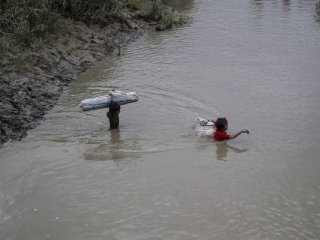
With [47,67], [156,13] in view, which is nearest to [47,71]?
[47,67]

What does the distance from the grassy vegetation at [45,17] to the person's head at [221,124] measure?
529 centimetres

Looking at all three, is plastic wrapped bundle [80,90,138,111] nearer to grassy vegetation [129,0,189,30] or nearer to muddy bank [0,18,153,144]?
muddy bank [0,18,153,144]

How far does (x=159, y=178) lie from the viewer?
23.9 ft

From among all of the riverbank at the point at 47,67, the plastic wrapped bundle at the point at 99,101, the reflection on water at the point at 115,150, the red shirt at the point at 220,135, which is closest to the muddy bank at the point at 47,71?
the riverbank at the point at 47,67

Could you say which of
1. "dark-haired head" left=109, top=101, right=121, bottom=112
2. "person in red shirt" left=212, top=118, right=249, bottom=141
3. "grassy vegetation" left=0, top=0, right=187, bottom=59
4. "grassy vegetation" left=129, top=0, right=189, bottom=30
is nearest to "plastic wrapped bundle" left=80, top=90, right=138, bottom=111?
"dark-haired head" left=109, top=101, right=121, bottom=112

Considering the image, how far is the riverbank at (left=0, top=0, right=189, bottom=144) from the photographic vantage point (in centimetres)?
920

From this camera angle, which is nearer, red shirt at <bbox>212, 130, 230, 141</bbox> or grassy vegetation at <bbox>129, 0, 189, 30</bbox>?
red shirt at <bbox>212, 130, 230, 141</bbox>

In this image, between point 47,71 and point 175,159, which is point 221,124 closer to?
point 175,159

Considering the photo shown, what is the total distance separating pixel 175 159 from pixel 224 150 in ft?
3.01

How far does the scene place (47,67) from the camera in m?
11.5

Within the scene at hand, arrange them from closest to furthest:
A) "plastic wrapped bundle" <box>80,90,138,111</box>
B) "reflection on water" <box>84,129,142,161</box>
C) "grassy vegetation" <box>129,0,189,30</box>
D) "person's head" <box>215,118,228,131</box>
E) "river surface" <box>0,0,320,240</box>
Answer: "river surface" <box>0,0,320,240</box> < "reflection on water" <box>84,129,142,161</box> < "person's head" <box>215,118,228,131</box> < "plastic wrapped bundle" <box>80,90,138,111</box> < "grassy vegetation" <box>129,0,189,30</box>

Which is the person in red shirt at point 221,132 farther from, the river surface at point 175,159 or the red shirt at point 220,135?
the river surface at point 175,159

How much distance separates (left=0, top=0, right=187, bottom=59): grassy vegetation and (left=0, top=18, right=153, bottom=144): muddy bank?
0.31 meters

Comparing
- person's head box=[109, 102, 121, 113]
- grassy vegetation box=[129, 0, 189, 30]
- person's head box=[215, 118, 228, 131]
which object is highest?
grassy vegetation box=[129, 0, 189, 30]
